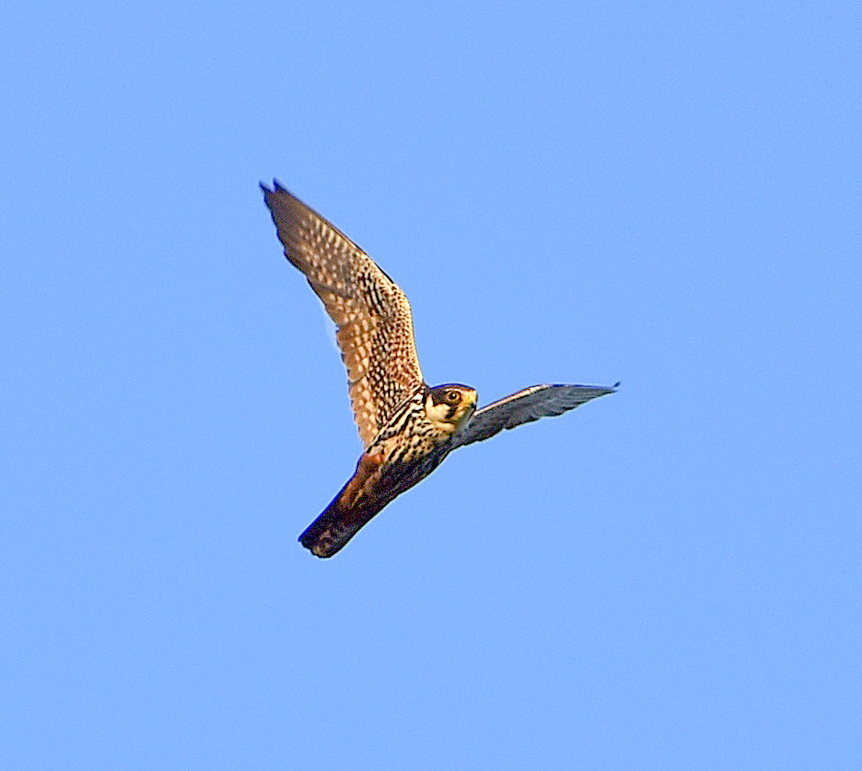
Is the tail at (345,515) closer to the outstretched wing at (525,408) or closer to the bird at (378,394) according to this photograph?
the bird at (378,394)

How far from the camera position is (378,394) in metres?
13.2

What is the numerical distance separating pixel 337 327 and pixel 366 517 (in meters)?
2.02

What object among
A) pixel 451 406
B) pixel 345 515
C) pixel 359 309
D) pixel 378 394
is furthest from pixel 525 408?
pixel 345 515

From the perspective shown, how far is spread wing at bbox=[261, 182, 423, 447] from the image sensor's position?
1314 cm

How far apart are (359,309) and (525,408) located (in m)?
1.90

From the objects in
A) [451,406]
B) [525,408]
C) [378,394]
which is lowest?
[451,406]

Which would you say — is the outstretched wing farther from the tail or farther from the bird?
the tail

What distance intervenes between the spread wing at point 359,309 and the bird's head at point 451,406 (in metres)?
0.73

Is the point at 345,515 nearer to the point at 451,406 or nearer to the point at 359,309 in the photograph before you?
the point at 451,406

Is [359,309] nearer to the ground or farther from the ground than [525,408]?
farther from the ground

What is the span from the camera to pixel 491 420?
13047 mm

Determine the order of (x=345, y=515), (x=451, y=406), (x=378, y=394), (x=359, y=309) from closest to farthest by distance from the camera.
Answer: (x=451, y=406) → (x=345, y=515) → (x=378, y=394) → (x=359, y=309)

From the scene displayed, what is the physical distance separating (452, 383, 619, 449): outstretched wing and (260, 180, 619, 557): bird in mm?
13

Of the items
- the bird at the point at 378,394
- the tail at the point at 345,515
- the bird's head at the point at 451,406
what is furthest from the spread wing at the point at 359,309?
the bird's head at the point at 451,406
